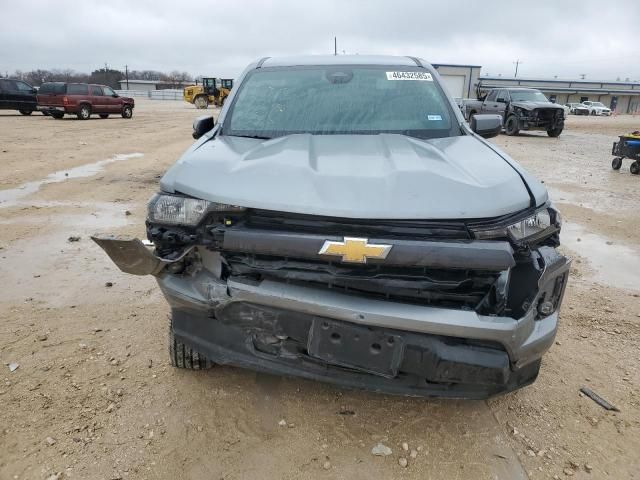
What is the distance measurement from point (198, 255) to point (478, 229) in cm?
129

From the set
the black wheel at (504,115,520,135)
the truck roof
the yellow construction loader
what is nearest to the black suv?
the yellow construction loader

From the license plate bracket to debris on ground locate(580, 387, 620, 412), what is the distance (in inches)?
56.9

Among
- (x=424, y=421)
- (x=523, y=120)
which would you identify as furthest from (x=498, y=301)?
(x=523, y=120)

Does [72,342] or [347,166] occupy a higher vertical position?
[347,166]

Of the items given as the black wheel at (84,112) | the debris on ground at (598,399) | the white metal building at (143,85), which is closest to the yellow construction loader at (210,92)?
the black wheel at (84,112)

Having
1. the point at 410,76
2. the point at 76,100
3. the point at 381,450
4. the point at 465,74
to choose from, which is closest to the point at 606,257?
the point at 410,76

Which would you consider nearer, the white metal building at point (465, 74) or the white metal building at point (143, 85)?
the white metal building at point (465, 74)

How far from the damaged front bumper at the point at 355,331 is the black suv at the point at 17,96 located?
81.7 feet

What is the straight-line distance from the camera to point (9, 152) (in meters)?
10.9

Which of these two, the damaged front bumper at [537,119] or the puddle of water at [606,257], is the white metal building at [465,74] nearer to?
the damaged front bumper at [537,119]

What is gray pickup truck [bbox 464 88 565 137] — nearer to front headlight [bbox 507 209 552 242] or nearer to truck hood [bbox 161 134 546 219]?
truck hood [bbox 161 134 546 219]

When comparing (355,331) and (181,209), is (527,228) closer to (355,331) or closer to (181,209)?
(355,331)

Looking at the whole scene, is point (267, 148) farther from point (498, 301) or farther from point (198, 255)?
point (498, 301)

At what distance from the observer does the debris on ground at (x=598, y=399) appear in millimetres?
2668
